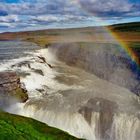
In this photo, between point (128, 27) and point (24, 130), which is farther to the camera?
point (128, 27)

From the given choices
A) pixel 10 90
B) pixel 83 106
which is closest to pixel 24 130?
pixel 83 106

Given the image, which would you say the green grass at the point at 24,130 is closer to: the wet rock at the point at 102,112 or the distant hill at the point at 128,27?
the wet rock at the point at 102,112

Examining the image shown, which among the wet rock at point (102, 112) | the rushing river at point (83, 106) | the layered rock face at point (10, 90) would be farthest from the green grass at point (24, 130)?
the layered rock face at point (10, 90)

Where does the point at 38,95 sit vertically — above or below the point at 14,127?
below

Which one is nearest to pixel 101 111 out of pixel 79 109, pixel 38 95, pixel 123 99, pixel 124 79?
pixel 79 109

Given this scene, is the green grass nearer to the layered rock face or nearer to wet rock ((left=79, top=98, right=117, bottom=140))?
wet rock ((left=79, top=98, right=117, bottom=140))

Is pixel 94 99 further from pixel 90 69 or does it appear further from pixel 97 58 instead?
pixel 97 58

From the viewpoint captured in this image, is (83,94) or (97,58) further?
(97,58)

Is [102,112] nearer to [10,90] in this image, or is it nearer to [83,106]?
[83,106]
